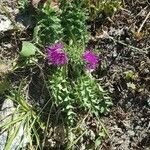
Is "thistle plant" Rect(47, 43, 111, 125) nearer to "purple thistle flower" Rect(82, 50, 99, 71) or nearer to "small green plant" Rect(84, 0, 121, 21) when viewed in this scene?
"purple thistle flower" Rect(82, 50, 99, 71)

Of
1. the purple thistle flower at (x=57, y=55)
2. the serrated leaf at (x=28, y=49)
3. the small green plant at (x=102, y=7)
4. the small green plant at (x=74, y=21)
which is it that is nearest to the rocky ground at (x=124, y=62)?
the small green plant at (x=102, y=7)

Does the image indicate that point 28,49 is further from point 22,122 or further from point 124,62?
point 124,62

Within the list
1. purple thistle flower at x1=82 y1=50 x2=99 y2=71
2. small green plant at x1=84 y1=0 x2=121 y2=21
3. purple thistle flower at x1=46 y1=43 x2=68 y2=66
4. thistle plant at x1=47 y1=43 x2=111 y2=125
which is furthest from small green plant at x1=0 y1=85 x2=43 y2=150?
small green plant at x1=84 y1=0 x2=121 y2=21

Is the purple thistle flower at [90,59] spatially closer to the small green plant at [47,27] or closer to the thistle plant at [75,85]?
the thistle plant at [75,85]

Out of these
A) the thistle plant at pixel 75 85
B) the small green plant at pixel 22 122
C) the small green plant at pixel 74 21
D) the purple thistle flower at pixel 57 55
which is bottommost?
the small green plant at pixel 22 122

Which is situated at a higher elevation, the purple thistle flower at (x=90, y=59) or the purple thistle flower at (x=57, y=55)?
the purple thistle flower at (x=57, y=55)
